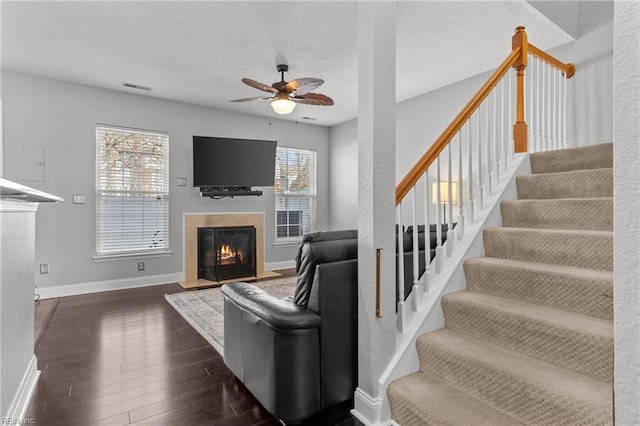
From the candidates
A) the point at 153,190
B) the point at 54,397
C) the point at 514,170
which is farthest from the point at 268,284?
the point at 514,170

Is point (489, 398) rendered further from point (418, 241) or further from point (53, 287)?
point (53, 287)

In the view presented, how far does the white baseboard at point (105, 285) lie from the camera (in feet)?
14.8

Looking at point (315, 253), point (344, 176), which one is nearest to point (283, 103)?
point (315, 253)

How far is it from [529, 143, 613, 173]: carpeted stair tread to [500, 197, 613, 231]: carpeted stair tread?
550 mm

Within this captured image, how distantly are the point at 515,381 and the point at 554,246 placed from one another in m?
0.95

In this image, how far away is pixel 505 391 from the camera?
1.53m

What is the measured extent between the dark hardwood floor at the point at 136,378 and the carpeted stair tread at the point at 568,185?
82.2 inches

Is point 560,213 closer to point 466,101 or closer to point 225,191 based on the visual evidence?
point 466,101

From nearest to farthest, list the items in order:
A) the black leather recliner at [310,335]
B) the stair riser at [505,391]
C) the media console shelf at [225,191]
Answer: the stair riser at [505,391] → the black leather recliner at [310,335] → the media console shelf at [225,191]

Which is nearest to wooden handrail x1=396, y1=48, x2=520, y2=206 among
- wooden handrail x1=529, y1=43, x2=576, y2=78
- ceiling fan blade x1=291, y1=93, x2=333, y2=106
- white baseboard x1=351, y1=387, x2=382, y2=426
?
wooden handrail x1=529, y1=43, x2=576, y2=78

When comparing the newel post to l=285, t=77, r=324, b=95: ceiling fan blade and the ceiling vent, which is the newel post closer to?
l=285, t=77, r=324, b=95: ceiling fan blade

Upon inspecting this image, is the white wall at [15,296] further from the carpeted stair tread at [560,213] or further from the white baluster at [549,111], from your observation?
the white baluster at [549,111]

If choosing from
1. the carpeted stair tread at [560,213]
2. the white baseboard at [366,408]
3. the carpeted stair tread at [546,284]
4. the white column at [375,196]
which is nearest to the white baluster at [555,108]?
the carpeted stair tread at [560,213]

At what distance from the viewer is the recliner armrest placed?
1.75 m
